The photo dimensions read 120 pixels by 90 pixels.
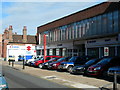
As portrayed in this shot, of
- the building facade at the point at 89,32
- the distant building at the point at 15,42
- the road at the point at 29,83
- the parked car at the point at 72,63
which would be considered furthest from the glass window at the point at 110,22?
the distant building at the point at 15,42

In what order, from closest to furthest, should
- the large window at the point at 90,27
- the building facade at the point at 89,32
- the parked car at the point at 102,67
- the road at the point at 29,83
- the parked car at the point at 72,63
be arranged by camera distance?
the road at the point at 29,83
the parked car at the point at 102,67
the parked car at the point at 72,63
the building facade at the point at 89,32
the large window at the point at 90,27

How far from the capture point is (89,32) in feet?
110

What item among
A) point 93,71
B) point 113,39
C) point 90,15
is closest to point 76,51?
point 90,15

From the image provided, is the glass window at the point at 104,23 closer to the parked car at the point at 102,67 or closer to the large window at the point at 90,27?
the large window at the point at 90,27

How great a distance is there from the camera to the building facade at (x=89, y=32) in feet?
88.0

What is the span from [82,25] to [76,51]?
4856 mm

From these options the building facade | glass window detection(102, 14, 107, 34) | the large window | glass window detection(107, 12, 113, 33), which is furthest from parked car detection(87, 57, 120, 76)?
glass window detection(102, 14, 107, 34)

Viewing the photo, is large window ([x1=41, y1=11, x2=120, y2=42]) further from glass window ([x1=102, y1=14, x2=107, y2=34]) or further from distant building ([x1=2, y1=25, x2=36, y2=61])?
distant building ([x1=2, y1=25, x2=36, y2=61])

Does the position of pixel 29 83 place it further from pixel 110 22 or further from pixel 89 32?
pixel 89 32

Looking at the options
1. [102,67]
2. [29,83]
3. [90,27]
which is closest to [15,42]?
[90,27]

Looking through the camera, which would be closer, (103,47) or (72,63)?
(72,63)

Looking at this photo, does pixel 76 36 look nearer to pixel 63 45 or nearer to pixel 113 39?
pixel 63 45

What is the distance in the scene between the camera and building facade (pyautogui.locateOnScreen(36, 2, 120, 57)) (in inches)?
1056

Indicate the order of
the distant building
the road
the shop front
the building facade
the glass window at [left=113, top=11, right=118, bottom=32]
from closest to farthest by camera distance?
the road, the shop front, the building facade, the glass window at [left=113, top=11, right=118, bottom=32], the distant building
